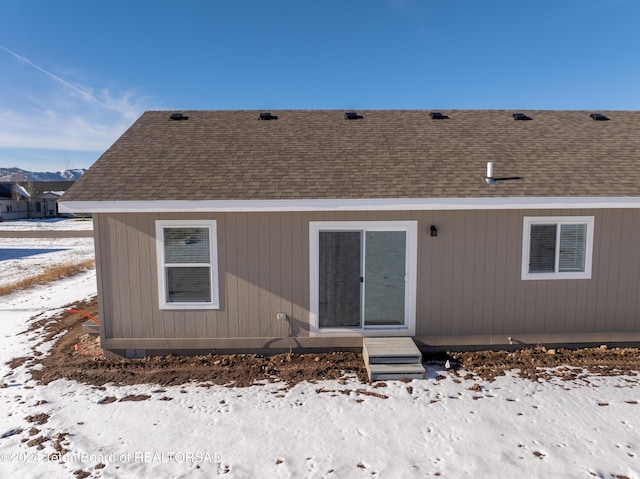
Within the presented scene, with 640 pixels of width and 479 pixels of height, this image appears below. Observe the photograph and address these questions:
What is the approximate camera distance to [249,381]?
538 centimetres

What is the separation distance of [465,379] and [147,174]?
19.3 feet

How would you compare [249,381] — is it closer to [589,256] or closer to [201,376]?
[201,376]

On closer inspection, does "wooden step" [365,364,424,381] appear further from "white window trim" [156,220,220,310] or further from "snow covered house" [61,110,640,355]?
"white window trim" [156,220,220,310]

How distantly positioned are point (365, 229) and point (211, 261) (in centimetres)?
248

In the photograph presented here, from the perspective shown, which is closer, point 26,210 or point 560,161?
point 560,161

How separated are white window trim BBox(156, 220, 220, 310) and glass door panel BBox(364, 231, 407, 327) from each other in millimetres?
2391

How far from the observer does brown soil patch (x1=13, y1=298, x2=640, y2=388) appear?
550 centimetres

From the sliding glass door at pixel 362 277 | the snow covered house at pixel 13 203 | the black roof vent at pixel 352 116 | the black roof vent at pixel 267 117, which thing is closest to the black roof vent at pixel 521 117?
the black roof vent at pixel 352 116

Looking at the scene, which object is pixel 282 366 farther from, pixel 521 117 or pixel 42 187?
pixel 42 187

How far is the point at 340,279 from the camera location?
20.6 feet

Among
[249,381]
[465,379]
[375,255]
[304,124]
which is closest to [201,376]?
[249,381]

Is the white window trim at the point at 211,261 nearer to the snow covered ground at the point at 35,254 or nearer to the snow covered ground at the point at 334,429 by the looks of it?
the snow covered ground at the point at 334,429

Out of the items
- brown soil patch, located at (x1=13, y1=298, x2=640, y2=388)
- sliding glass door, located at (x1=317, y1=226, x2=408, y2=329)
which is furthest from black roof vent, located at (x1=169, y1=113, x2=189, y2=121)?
brown soil patch, located at (x1=13, y1=298, x2=640, y2=388)

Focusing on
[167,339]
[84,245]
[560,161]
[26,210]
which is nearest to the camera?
[167,339]
